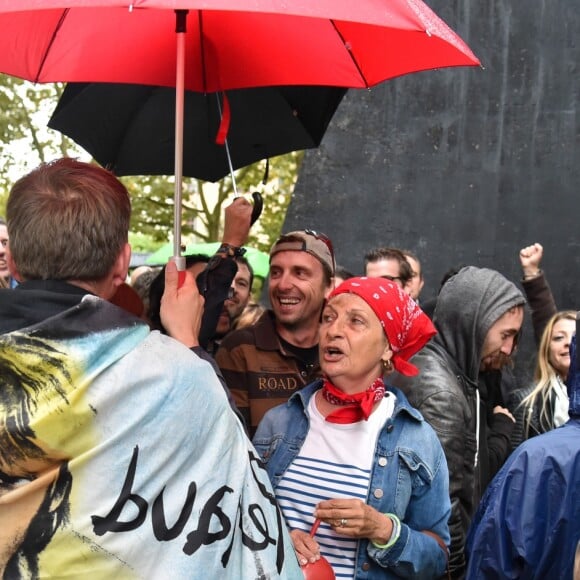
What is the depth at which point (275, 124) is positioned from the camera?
186 inches

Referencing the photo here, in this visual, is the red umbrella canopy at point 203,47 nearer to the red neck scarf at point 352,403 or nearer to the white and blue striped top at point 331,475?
the red neck scarf at point 352,403

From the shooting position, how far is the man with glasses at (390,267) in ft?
21.5

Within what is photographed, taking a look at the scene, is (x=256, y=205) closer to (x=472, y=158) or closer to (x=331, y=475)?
(x=331, y=475)

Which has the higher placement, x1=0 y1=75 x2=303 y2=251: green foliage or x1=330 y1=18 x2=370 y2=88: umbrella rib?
x1=330 y1=18 x2=370 y2=88: umbrella rib

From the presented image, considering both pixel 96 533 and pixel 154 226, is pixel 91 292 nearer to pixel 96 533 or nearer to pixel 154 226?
pixel 96 533

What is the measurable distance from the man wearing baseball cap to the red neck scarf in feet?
2.76

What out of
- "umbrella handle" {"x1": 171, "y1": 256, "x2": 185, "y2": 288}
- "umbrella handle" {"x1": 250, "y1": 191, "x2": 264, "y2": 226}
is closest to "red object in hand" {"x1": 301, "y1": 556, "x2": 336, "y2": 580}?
"umbrella handle" {"x1": 171, "y1": 256, "x2": 185, "y2": 288}

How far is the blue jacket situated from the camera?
10.2 ft

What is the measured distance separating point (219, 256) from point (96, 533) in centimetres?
163

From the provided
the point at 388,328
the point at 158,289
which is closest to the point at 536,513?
the point at 388,328

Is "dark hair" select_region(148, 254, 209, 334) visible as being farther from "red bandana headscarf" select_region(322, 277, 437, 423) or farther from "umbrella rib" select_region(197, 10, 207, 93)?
"red bandana headscarf" select_region(322, 277, 437, 423)

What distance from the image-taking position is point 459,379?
14.7 feet

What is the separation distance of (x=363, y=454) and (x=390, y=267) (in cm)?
327

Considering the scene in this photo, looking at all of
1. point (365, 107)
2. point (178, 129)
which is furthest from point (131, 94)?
point (365, 107)
